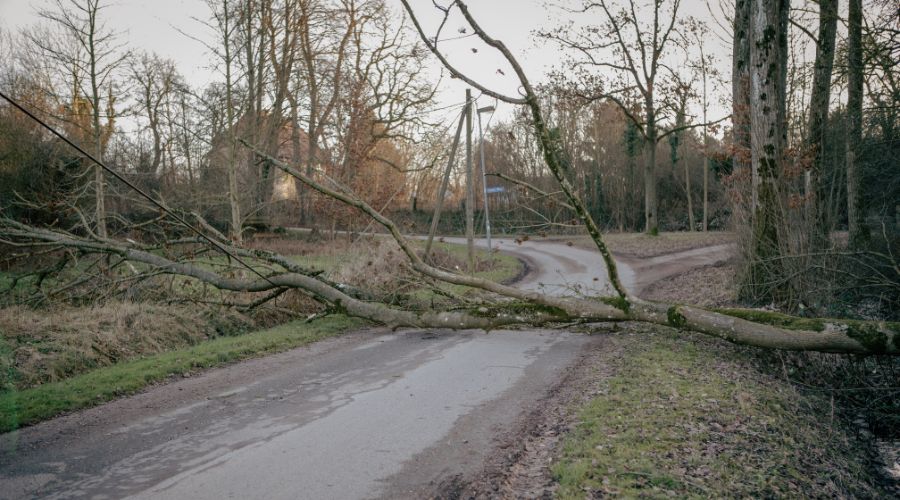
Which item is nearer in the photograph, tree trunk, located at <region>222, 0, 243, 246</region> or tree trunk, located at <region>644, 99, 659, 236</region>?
tree trunk, located at <region>222, 0, 243, 246</region>

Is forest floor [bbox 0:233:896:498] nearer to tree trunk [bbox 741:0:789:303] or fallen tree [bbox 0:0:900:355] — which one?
fallen tree [bbox 0:0:900:355]

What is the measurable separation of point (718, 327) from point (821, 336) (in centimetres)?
114

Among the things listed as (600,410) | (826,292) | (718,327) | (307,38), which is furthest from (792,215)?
(307,38)

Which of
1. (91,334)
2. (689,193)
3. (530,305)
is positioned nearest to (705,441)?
(530,305)

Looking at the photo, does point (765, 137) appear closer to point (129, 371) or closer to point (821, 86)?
point (821, 86)

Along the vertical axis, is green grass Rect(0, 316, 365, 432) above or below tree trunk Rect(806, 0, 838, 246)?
below

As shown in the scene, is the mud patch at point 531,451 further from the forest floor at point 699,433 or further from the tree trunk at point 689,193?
the tree trunk at point 689,193

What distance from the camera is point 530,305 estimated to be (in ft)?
27.4

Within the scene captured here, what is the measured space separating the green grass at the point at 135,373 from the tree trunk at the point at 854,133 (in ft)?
40.6

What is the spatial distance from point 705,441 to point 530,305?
3606 millimetres

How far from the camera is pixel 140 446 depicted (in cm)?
513

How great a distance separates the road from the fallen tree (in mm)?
686

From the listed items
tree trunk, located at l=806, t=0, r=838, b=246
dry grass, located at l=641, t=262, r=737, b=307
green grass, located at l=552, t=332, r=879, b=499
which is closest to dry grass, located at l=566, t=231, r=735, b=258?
dry grass, located at l=641, t=262, r=737, b=307

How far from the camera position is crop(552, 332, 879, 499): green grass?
432 centimetres
